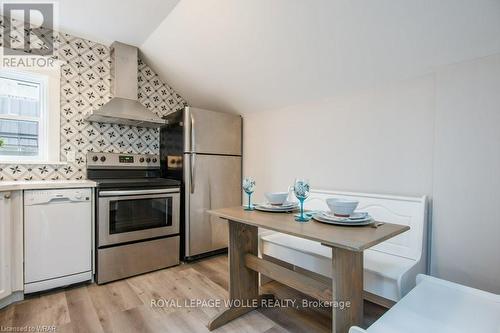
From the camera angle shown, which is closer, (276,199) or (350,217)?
(350,217)

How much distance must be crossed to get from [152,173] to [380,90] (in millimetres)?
2712

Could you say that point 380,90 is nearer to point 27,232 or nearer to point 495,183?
point 495,183

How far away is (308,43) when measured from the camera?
6.88ft

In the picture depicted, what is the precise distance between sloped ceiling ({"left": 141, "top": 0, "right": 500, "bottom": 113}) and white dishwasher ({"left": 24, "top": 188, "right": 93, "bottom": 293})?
1.76m

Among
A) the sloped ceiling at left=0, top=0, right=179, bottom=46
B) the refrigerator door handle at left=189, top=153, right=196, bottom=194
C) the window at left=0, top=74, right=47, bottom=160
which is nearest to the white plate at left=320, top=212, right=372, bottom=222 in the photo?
the refrigerator door handle at left=189, top=153, right=196, bottom=194

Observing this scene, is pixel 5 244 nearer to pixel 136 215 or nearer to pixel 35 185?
pixel 35 185

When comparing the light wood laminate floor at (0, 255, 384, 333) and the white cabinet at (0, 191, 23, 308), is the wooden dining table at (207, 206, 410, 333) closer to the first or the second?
the light wood laminate floor at (0, 255, 384, 333)

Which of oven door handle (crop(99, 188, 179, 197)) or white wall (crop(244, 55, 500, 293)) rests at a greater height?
white wall (crop(244, 55, 500, 293))

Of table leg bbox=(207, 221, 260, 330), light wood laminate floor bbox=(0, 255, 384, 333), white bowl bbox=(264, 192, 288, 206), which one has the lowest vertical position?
light wood laminate floor bbox=(0, 255, 384, 333)

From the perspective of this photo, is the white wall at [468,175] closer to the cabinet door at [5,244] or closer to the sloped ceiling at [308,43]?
the sloped ceiling at [308,43]

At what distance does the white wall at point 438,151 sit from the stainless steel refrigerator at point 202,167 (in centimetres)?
106

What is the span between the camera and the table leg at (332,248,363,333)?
1.27m
